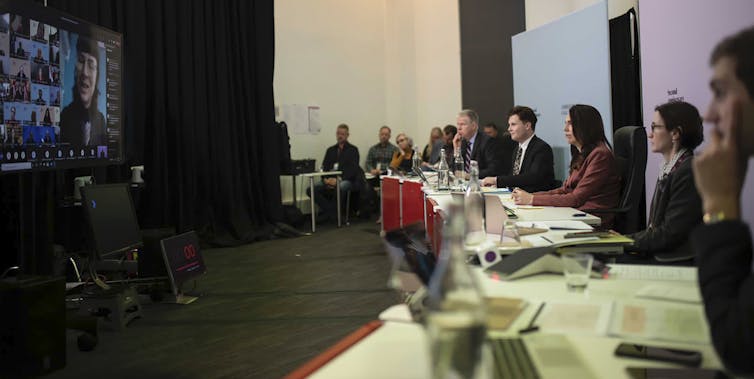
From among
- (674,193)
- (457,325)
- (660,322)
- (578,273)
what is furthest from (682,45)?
(457,325)

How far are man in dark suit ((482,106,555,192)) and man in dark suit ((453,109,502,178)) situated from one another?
846 millimetres

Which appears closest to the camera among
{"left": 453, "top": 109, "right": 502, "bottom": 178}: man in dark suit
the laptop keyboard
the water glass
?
the laptop keyboard

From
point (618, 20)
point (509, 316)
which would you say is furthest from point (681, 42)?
point (509, 316)

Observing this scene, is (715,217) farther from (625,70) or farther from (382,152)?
(382,152)

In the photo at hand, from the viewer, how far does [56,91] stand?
3.59m

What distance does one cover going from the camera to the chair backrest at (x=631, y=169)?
10.6 feet

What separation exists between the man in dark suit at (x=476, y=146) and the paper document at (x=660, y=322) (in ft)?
14.2

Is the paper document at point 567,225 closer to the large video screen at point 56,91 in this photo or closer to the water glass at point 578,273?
the water glass at point 578,273

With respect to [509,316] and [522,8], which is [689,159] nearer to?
[509,316]

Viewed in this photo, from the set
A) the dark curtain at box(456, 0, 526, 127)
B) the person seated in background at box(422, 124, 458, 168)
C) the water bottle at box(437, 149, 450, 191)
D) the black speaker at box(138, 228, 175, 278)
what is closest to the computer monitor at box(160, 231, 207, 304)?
the black speaker at box(138, 228, 175, 278)

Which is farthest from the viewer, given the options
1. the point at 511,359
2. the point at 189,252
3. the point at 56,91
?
the point at 189,252

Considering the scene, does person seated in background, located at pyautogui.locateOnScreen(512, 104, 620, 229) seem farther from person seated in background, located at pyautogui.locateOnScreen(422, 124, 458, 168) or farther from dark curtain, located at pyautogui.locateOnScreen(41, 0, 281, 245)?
dark curtain, located at pyautogui.locateOnScreen(41, 0, 281, 245)

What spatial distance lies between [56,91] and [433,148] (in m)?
5.21

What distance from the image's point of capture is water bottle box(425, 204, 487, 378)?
33.8 inches
